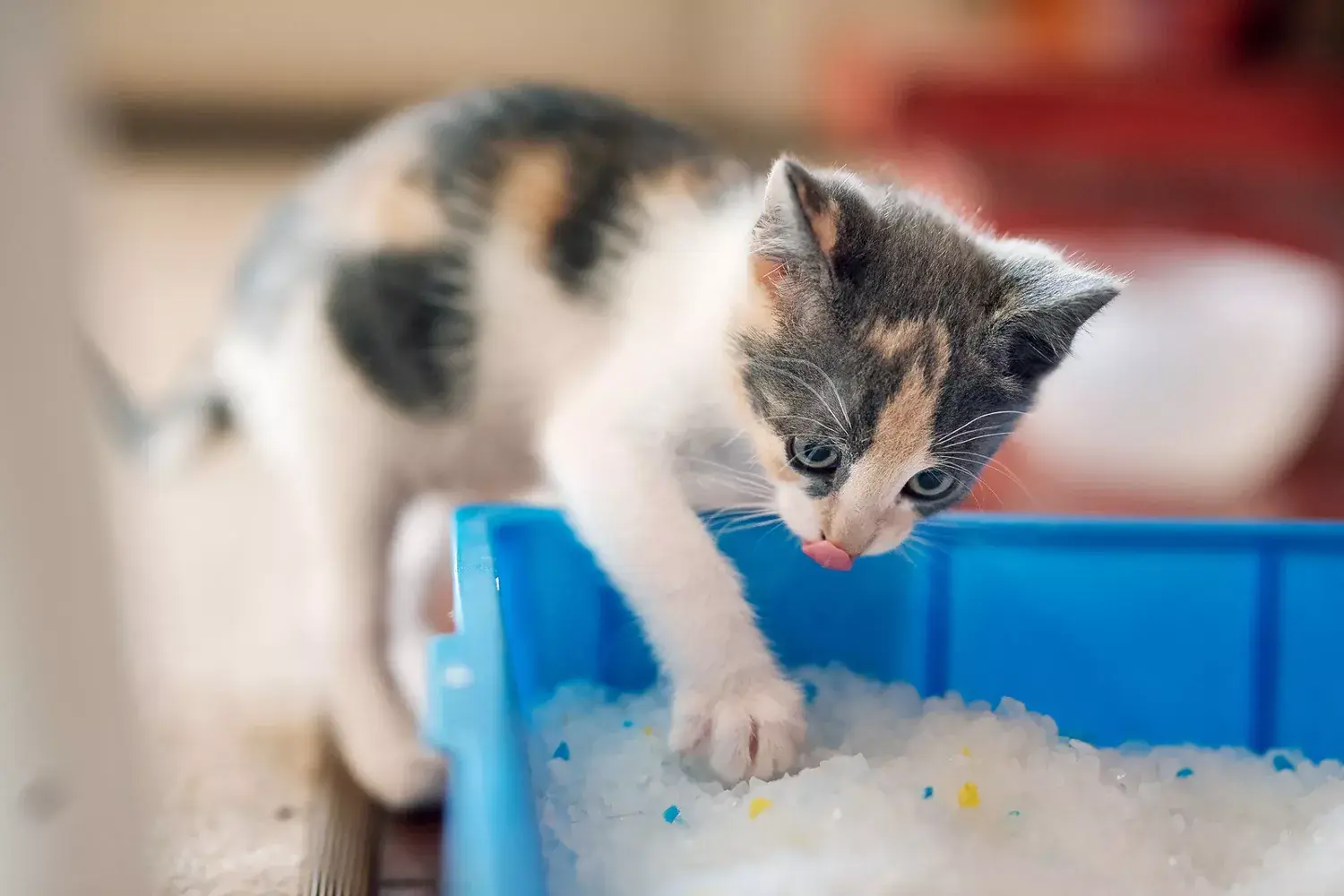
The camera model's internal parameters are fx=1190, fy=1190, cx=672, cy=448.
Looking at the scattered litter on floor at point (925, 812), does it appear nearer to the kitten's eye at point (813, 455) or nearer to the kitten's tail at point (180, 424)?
the kitten's eye at point (813, 455)

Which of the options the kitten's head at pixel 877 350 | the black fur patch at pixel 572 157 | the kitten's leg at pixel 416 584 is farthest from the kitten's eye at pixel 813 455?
the kitten's leg at pixel 416 584

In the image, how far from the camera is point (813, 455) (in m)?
0.80

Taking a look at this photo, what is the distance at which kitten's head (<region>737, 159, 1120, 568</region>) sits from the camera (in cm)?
76

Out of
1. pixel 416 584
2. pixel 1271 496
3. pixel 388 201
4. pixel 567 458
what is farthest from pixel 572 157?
pixel 1271 496

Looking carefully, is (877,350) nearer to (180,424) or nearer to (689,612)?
(689,612)

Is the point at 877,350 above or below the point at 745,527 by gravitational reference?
above

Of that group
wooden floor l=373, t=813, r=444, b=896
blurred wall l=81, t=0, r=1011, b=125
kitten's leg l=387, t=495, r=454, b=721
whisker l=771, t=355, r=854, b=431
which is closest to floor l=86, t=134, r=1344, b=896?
wooden floor l=373, t=813, r=444, b=896

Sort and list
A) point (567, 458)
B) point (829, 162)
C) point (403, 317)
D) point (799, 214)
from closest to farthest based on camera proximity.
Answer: point (799, 214) < point (567, 458) < point (403, 317) < point (829, 162)

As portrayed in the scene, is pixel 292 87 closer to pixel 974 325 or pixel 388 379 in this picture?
pixel 388 379

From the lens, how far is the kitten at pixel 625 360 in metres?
0.77

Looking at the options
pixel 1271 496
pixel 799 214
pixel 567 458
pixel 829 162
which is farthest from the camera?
pixel 1271 496

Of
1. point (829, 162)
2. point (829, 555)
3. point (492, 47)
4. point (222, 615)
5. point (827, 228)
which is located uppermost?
point (492, 47)

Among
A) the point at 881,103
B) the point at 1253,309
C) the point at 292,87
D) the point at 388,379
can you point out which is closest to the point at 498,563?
the point at 388,379

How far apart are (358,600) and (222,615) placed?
0.33m
